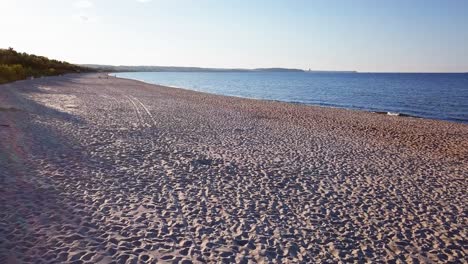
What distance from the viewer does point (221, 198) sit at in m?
8.90

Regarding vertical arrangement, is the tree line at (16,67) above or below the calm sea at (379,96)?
above

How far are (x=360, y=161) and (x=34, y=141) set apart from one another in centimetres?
1333

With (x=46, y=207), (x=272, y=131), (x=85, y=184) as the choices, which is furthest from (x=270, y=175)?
(x=272, y=131)

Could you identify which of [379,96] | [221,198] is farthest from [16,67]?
[379,96]

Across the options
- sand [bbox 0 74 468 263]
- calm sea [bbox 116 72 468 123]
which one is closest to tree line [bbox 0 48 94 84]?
calm sea [bbox 116 72 468 123]

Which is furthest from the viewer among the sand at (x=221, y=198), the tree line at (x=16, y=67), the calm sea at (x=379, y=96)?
the tree line at (x=16, y=67)

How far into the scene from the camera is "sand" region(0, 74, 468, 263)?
631cm

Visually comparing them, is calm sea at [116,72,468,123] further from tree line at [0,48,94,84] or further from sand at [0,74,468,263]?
tree line at [0,48,94,84]

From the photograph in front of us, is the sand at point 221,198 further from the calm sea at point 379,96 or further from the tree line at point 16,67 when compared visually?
the tree line at point 16,67

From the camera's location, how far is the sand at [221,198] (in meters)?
6.31

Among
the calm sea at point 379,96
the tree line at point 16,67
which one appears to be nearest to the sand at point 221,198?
the calm sea at point 379,96

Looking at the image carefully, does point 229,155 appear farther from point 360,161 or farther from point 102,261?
point 102,261

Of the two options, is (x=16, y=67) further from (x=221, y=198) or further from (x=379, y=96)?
(x=379, y=96)

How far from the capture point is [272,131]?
20.3 meters
